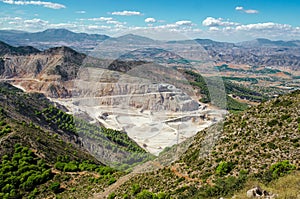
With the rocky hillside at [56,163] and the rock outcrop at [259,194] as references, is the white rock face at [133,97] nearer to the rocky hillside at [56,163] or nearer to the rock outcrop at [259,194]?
the rocky hillside at [56,163]

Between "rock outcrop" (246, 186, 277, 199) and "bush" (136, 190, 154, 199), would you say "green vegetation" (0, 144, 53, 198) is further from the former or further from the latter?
"rock outcrop" (246, 186, 277, 199)

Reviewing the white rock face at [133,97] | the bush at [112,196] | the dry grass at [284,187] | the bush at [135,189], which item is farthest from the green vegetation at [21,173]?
the dry grass at [284,187]

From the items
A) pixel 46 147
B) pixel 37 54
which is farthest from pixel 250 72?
pixel 46 147

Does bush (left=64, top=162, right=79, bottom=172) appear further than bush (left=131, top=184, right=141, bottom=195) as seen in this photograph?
Yes

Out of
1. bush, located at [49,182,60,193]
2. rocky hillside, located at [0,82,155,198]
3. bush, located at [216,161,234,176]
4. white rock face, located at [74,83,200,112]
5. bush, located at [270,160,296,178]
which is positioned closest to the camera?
bush, located at [270,160,296,178]

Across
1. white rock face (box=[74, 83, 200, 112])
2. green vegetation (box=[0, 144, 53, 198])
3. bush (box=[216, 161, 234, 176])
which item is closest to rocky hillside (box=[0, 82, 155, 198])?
green vegetation (box=[0, 144, 53, 198])

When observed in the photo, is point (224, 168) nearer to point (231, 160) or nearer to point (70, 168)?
point (231, 160)

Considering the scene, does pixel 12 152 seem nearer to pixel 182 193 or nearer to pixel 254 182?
pixel 182 193

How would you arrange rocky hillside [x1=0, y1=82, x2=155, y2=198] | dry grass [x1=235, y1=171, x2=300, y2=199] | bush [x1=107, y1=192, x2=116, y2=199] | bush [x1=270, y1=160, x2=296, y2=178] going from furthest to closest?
rocky hillside [x1=0, y1=82, x2=155, y2=198] → bush [x1=107, y1=192, x2=116, y2=199] → bush [x1=270, y1=160, x2=296, y2=178] → dry grass [x1=235, y1=171, x2=300, y2=199]

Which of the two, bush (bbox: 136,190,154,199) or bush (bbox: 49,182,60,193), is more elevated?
bush (bbox: 136,190,154,199)
